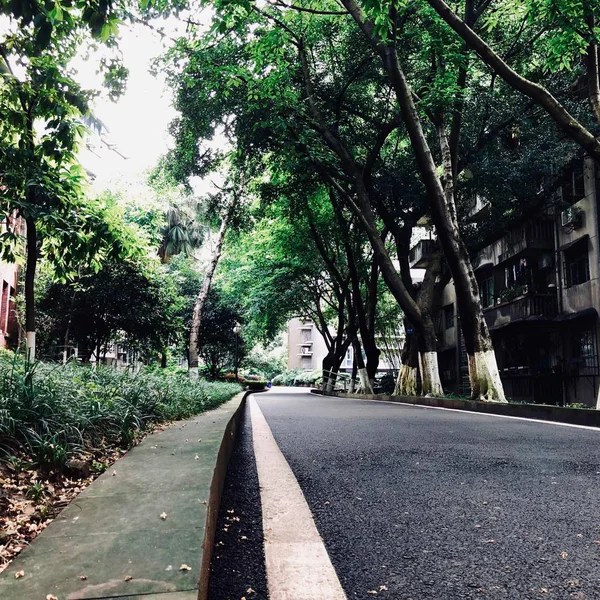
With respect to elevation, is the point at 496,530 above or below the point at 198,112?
below

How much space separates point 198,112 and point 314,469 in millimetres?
16119

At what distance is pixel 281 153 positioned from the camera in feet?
61.6

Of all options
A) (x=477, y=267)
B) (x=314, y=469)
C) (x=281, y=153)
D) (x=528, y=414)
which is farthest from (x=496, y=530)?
(x=477, y=267)

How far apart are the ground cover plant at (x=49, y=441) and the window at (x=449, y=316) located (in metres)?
29.8

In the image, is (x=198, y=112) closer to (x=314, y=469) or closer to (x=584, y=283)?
(x=584, y=283)

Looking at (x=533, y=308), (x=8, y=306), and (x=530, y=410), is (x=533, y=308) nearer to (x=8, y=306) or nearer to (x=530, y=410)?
(x=530, y=410)

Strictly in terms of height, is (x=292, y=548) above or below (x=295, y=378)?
below

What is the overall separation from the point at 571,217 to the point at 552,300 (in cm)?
315

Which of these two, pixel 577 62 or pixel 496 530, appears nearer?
pixel 496 530

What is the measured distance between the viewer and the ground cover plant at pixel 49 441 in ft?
8.77

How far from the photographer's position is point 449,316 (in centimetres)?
3450

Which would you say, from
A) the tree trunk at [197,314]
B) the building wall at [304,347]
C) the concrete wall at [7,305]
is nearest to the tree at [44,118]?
the tree trunk at [197,314]

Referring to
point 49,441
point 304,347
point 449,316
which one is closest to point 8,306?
point 449,316

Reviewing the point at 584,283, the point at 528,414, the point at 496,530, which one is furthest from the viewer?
the point at 584,283
